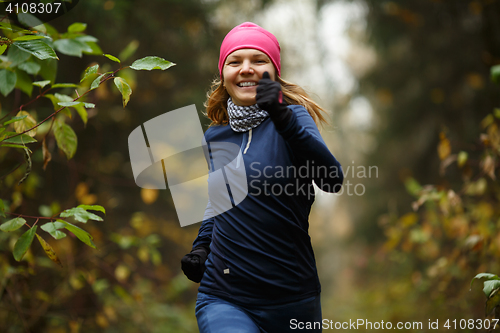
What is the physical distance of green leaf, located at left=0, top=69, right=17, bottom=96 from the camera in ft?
6.95

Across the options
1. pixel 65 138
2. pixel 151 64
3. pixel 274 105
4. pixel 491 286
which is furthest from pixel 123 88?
pixel 491 286

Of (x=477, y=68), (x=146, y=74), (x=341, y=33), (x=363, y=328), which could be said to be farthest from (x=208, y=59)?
(x=363, y=328)

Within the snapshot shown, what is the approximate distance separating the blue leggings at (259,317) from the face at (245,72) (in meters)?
0.94

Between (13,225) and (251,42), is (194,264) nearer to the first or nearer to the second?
(13,225)

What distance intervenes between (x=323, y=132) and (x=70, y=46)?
184 centimetres

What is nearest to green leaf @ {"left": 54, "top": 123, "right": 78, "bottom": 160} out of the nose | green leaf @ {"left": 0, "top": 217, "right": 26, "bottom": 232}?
green leaf @ {"left": 0, "top": 217, "right": 26, "bottom": 232}

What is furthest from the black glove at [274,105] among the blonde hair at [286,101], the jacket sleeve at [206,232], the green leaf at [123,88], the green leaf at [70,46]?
the green leaf at [70,46]

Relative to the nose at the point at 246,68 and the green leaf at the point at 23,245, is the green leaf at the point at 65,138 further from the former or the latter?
the nose at the point at 246,68

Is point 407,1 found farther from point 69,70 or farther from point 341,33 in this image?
point 69,70

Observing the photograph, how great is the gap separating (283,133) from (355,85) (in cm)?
723

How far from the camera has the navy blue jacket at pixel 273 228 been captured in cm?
180

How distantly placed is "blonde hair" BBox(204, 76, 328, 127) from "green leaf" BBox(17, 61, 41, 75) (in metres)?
0.97

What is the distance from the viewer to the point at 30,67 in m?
2.28

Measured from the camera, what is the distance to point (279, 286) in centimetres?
179
